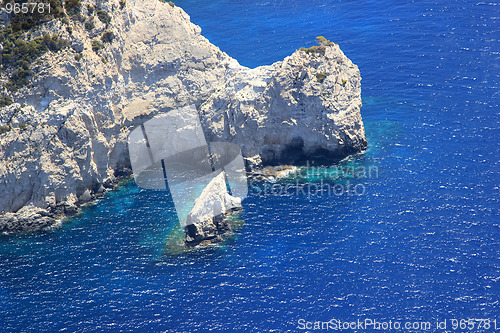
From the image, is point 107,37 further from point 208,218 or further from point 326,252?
point 326,252

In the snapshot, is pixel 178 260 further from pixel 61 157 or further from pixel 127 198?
pixel 61 157

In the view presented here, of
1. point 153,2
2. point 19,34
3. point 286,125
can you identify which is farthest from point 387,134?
point 19,34

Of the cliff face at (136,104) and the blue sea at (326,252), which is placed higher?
the cliff face at (136,104)

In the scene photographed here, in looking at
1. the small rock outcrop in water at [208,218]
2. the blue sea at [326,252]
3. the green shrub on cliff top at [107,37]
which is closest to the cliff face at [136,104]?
the green shrub on cliff top at [107,37]

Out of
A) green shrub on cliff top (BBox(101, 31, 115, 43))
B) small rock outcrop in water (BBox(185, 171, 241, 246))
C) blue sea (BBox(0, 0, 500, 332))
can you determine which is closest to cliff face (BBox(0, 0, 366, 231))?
green shrub on cliff top (BBox(101, 31, 115, 43))

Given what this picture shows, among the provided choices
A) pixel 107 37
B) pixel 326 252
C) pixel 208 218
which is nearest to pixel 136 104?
pixel 107 37

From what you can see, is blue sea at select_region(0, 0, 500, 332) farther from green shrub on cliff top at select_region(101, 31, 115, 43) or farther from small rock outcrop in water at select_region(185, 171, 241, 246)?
green shrub on cliff top at select_region(101, 31, 115, 43)

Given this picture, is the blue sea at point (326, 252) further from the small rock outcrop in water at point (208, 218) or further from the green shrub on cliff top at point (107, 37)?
the green shrub on cliff top at point (107, 37)
